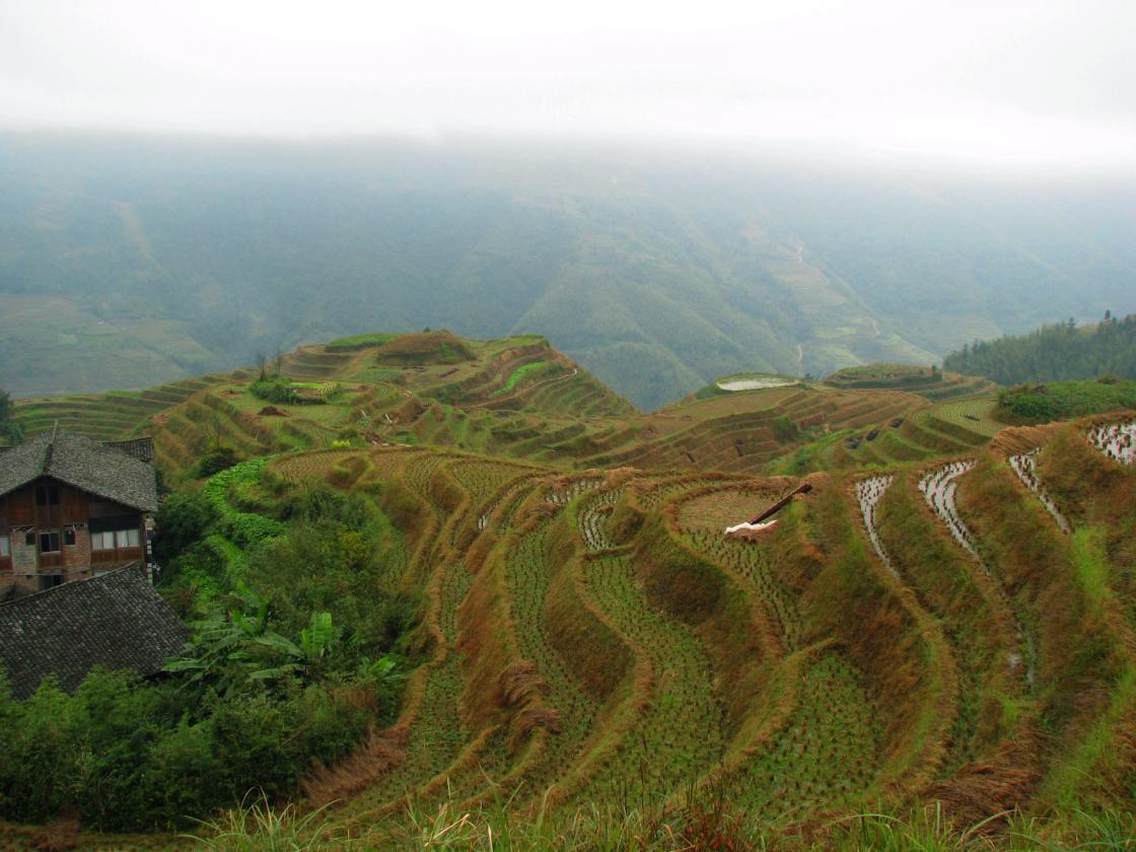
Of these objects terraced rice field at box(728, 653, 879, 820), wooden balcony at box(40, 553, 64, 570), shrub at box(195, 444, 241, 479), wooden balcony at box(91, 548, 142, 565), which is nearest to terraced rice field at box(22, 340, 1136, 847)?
terraced rice field at box(728, 653, 879, 820)

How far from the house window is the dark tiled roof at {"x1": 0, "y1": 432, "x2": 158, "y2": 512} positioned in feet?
1.73

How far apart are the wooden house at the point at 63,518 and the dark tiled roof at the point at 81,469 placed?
0.03 m

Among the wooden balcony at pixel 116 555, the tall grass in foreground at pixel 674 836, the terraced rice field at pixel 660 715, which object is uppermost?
the tall grass in foreground at pixel 674 836

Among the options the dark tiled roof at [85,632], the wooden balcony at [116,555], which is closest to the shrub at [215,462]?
the wooden balcony at [116,555]

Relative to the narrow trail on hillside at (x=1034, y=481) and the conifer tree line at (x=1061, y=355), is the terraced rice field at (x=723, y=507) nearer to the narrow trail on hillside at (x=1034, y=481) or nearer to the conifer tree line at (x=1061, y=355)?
the narrow trail on hillside at (x=1034, y=481)

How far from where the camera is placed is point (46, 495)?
26.8 m

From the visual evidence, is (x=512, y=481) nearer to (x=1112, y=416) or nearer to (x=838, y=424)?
(x=1112, y=416)

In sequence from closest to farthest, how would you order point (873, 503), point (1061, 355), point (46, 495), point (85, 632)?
point (873, 503) < point (85, 632) < point (46, 495) < point (1061, 355)

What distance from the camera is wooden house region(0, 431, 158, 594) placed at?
26.7 m

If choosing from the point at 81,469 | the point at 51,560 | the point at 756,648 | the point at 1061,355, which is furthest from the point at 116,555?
the point at 1061,355

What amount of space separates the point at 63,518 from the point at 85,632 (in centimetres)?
969

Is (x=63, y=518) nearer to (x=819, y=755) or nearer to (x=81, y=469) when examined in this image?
(x=81, y=469)

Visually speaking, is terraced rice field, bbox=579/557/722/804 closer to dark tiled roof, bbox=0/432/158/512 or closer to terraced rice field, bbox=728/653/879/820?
terraced rice field, bbox=728/653/879/820

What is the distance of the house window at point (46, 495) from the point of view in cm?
2675
